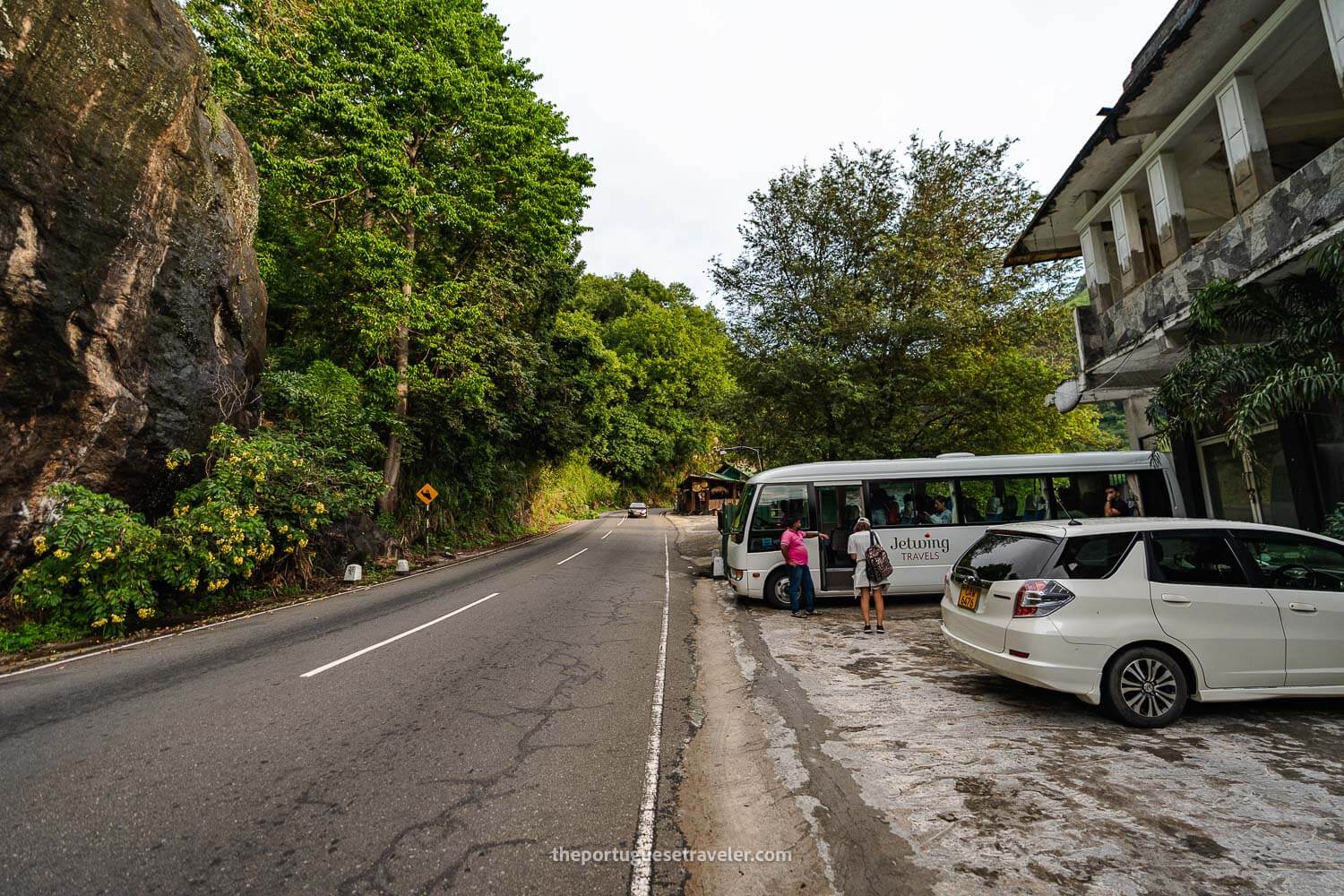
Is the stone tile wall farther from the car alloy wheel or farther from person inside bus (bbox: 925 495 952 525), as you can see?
the car alloy wheel

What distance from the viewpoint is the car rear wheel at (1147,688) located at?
4.51m

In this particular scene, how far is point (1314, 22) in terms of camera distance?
6.75 meters

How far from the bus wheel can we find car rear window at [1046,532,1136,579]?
6.18 meters

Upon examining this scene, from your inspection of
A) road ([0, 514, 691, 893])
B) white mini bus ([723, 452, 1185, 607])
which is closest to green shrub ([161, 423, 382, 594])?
road ([0, 514, 691, 893])

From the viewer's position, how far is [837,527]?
34.2ft

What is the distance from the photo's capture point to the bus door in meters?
10.3

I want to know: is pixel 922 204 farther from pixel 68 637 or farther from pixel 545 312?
pixel 68 637

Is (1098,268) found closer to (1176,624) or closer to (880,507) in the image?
(880,507)

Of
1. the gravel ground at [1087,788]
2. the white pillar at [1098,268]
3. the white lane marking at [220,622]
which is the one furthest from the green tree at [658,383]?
the gravel ground at [1087,788]

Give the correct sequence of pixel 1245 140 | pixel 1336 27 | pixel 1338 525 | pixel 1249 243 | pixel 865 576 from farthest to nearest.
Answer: pixel 865 576 < pixel 1245 140 < pixel 1249 243 < pixel 1338 525 < pixel 1336 27

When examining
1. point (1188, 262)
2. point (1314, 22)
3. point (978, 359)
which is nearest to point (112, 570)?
→ point (1188, 262)

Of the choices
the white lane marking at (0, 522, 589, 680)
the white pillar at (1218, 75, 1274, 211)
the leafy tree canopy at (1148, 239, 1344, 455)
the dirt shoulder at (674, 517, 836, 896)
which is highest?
the white pillar at (1218, 75, 1274, 211)

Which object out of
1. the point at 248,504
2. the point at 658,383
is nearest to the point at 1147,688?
the point at 248,504

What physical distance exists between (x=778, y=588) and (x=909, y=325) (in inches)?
315
